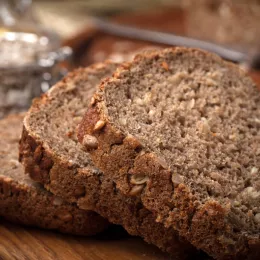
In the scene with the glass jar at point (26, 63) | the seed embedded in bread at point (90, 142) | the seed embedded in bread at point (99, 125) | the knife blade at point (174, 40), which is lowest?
the seed embedded in bread at point (90, 142)

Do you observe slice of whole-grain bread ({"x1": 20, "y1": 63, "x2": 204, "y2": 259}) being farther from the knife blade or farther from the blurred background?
the knife blade

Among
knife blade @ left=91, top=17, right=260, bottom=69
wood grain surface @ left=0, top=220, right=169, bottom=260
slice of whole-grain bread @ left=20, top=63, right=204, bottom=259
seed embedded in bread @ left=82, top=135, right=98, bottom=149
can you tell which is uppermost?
knife blade @ left=91, top=17, right=260, bottom=69

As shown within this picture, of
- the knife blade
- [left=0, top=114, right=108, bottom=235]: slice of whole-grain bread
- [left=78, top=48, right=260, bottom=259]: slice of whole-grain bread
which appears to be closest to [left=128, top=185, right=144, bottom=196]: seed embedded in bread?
[left=78, top=48, right=260, bottom=259]: slice of whole-grain bread

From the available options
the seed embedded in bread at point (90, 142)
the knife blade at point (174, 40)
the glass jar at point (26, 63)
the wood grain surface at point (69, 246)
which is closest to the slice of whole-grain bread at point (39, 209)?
the wood grain surface at point (69, 246)

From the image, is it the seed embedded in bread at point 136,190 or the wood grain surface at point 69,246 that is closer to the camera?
the seed embedded in bread at point 136,190

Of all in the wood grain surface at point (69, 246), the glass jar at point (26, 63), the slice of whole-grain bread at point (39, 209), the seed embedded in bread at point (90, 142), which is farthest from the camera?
the glass jar at point (26, 63)

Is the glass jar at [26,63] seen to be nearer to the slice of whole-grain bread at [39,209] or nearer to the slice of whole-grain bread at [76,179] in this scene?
the slice of whole-grain bread at [76,179]
